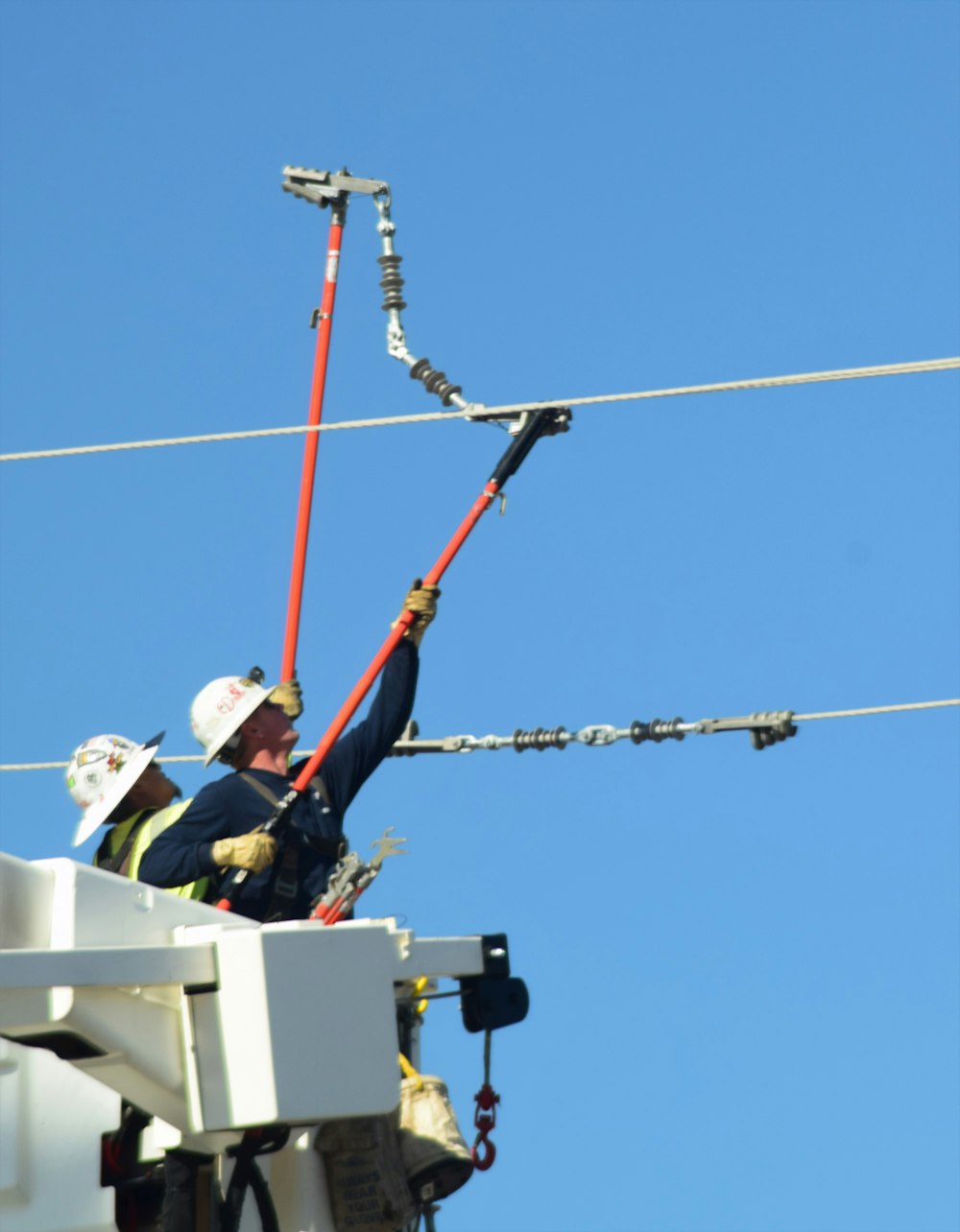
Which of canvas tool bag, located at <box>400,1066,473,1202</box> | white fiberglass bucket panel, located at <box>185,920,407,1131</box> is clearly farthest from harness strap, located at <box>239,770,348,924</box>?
white fiberglass bucket panel, located at <box>185,920,407,1131</box>

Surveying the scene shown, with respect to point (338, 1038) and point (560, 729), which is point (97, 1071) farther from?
point (560, 729)

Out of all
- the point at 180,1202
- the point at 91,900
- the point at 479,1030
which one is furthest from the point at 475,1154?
the point at 91,900

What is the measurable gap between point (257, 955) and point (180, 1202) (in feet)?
2.00

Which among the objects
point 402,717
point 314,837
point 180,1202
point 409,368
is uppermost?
point 409,368

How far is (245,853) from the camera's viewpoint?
19.3 ft

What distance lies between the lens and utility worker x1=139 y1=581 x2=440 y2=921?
5.95 m

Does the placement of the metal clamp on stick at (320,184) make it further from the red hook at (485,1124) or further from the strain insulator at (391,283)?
the red hook at (485,1124)

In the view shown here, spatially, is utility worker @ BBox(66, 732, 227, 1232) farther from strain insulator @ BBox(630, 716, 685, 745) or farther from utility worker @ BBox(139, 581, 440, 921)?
strain insulator @ BBox(630, 716, 685, 745)

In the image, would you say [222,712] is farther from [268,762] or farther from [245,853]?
[245,853]

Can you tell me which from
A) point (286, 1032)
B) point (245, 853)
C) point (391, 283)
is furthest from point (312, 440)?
point (286, 1032)

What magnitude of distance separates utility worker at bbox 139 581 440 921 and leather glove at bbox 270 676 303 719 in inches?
3.1

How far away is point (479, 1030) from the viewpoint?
5.58m

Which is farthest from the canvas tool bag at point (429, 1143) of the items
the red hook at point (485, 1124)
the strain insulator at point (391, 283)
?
the strain insulator at point (391, 283)

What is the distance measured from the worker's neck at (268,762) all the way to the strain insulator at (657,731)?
147 cm
